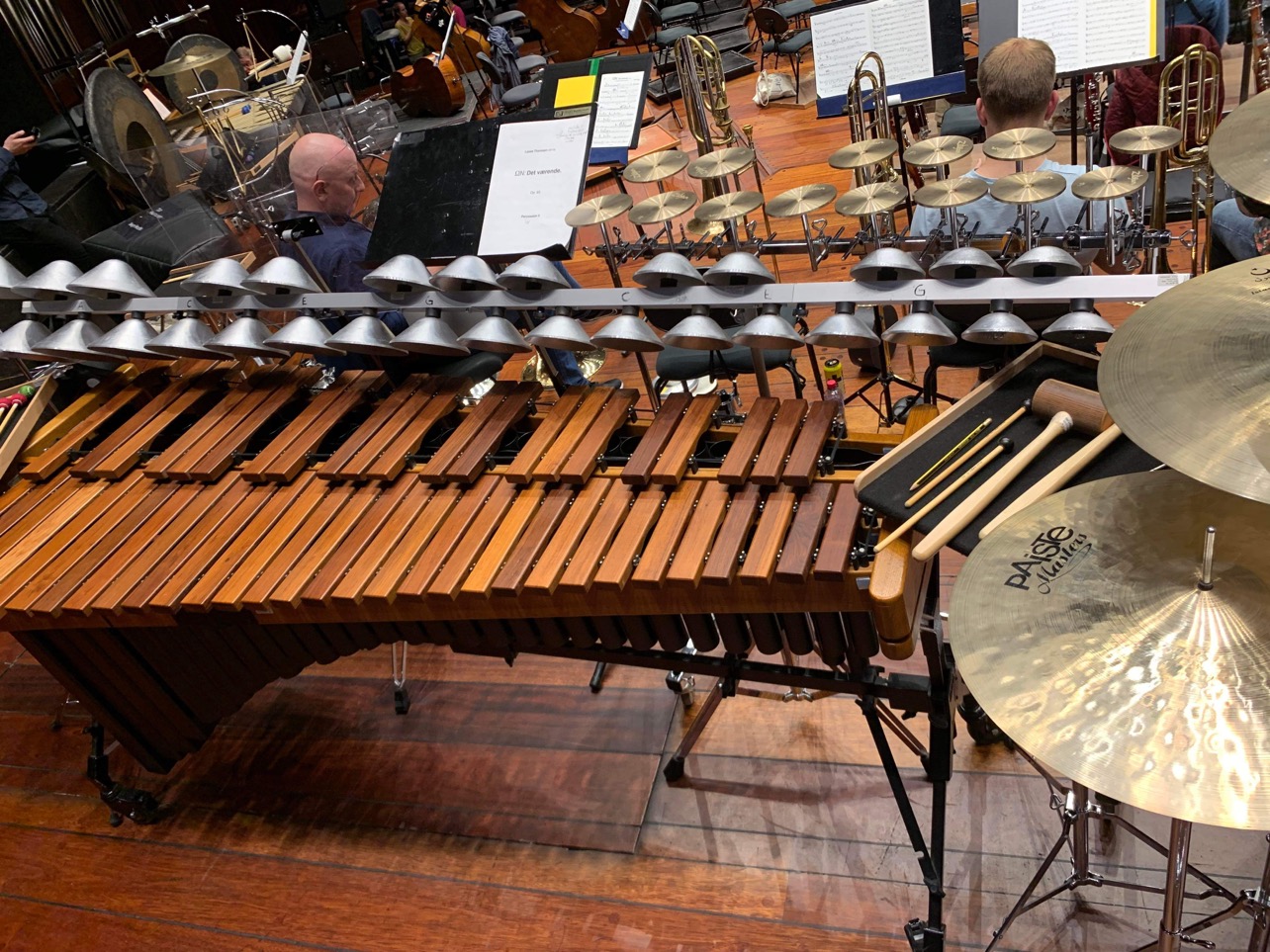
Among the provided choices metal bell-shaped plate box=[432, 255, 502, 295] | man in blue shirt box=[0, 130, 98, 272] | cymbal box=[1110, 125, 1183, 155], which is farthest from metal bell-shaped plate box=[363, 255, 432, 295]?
man in blue shirt box=[0, 130, 98, 272]

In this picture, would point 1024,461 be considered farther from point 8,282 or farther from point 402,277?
point 8,282

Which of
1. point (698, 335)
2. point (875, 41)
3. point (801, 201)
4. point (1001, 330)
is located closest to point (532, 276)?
point (698, 335)

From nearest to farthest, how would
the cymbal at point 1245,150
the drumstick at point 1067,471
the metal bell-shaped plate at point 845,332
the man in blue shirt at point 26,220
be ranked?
the cymbal at point 1245,150, the drumstick at point 1067,471, the metal bell-shaped plate at point 845,332, the man in blue shirt at point 26,220

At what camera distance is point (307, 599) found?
2.30 m

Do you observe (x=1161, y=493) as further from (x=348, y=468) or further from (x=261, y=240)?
(x=261, y=240)

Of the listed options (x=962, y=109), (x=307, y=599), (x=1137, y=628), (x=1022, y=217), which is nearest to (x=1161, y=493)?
(x=1137, y=628)

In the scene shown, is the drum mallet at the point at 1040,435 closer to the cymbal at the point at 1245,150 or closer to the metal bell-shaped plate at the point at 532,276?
the cymbal at the point at 1245,150

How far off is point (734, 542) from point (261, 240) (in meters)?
5.14

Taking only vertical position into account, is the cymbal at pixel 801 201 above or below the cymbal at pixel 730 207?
below

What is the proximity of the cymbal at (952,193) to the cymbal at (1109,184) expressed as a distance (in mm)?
207

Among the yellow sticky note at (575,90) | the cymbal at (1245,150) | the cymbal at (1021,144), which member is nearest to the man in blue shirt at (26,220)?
the yellow sticky note at (575,90)

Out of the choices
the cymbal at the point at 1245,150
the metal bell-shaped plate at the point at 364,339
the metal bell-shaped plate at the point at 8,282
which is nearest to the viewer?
the cymbal at the point at 1245,150

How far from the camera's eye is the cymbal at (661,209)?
2.71m

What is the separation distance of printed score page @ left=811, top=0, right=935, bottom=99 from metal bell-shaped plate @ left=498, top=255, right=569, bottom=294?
2.03 metres
